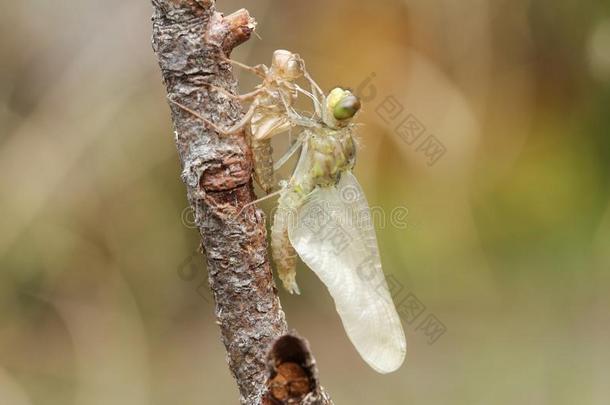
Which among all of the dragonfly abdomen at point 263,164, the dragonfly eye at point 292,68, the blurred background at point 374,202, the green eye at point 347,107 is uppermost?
the blurred background at point 374,202

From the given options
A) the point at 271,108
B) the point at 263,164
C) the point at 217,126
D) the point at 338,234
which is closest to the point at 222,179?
the point at 217,126

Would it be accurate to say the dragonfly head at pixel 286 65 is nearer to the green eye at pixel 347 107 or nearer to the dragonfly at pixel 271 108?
the dragonfly at pixel 271 108

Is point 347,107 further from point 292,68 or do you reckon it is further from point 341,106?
point 292,68

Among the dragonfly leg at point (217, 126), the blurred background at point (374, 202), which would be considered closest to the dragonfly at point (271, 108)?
the dragonfly leg at point (217, 126)

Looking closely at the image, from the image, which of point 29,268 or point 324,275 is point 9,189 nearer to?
point 29,268

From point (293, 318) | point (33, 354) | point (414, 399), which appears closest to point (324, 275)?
point (414, 399)

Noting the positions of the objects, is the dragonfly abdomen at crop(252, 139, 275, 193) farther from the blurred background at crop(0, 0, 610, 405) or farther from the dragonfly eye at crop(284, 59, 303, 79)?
the blurred background at crop(0, 0, 610, 405)

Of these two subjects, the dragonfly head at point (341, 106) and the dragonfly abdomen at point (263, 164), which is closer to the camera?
the dragonfly abdomen at point (263, 164)
